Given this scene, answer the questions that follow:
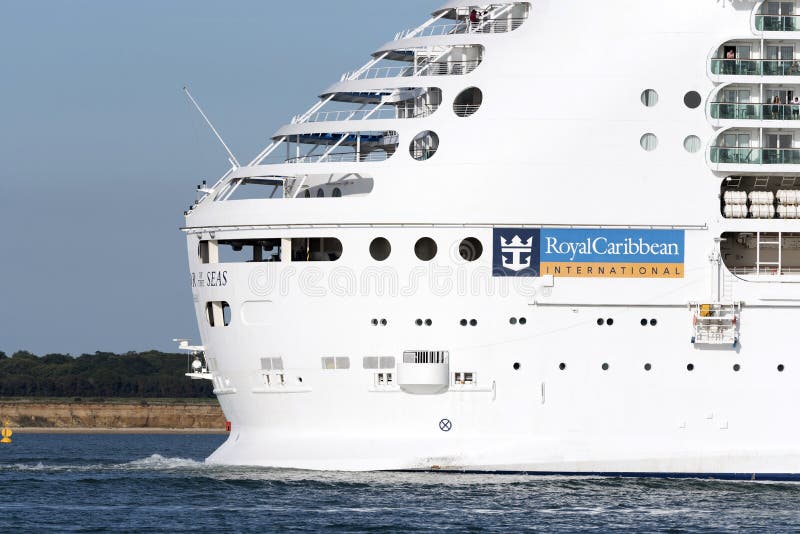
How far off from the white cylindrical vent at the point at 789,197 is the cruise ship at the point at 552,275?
0.07 metres

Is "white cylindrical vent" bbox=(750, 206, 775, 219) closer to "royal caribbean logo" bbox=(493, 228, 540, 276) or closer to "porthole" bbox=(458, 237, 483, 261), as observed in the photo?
"royal caribbean logo" bbox=(493, 228, 540, 276)

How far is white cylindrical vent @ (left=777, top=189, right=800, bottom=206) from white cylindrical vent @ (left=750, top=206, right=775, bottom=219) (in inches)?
16.2

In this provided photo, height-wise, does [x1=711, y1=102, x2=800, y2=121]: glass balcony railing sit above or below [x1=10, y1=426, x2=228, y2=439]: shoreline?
above

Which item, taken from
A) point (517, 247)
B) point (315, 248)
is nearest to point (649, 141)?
point (517, 247)

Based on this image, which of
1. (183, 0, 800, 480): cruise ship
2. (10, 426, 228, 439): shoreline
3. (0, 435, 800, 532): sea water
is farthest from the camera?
(10, 426, 228, 439): shoreline

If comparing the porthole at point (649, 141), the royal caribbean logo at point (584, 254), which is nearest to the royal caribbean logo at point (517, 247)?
the royal caribbean logo at point (584, 254)

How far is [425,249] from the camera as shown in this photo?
115ft

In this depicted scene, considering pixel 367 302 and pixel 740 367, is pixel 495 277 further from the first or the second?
pixel 740 367

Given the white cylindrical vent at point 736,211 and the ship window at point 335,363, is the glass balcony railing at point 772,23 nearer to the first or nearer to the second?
the white cylindrical vent at point 736,211

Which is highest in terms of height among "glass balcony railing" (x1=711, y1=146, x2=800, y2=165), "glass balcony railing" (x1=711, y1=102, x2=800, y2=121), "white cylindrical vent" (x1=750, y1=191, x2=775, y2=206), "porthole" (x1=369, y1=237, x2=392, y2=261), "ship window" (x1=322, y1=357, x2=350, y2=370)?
"glass balcony railing" (x1=711, y1=102, x2=800, y2=121)

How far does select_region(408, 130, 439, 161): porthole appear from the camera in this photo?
118 ft

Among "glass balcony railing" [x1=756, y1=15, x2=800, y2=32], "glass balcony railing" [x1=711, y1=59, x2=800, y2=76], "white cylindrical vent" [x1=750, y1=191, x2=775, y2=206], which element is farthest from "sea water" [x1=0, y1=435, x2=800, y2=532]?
"glass balcony railing" [x1=756, y1=15, x2=800, y2=32]

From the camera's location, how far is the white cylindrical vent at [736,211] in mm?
35781

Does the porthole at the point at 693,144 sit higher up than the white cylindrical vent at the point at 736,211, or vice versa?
the porthole at the point at 693,144
